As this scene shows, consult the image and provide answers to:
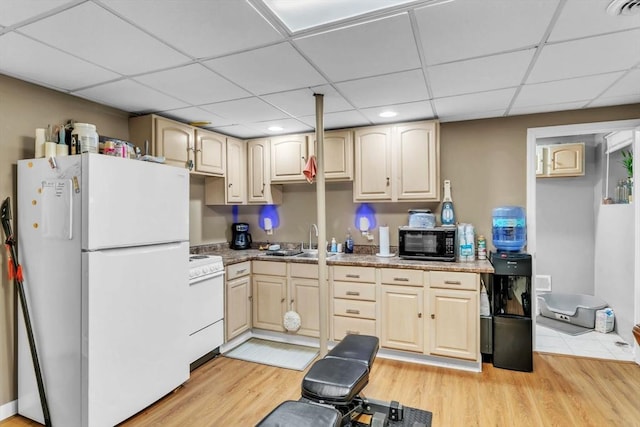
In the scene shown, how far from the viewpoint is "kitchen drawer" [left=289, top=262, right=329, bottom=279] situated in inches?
137

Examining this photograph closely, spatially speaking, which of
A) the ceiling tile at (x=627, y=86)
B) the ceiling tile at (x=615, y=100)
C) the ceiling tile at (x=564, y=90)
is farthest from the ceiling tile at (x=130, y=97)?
the ceiling tile at (x=615, y=100)

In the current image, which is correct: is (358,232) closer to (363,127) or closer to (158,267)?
(363,127)

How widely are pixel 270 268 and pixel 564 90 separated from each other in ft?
10.1

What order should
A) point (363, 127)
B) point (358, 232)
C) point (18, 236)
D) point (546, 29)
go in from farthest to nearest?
point (358, 232), point (363, 127), point (18, 236), point (546, 29)

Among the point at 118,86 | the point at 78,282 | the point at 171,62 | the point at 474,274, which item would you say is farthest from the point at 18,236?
the point at 474,274

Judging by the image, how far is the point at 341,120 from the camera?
343cm

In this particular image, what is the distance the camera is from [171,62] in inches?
82.2

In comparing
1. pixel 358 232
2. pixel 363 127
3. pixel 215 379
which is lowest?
pixel 215 379

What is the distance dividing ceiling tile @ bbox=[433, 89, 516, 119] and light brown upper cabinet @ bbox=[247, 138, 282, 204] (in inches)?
78.9

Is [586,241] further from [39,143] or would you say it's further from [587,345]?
[39,143]

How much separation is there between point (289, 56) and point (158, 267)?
1.72 m

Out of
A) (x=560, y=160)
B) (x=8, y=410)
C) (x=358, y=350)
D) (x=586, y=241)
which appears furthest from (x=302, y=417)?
(x=586, y=241)

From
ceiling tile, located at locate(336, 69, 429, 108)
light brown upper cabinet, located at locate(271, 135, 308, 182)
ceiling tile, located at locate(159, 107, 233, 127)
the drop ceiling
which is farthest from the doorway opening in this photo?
ceiling tile, located at locate(159, 107, 233, 127)

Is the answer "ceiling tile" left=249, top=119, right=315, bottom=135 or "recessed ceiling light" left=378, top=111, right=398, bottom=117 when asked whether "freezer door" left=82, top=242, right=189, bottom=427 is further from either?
"recessed ceiling light" left=378, top=111, right=398, bottom=117
